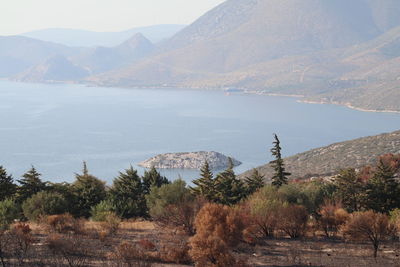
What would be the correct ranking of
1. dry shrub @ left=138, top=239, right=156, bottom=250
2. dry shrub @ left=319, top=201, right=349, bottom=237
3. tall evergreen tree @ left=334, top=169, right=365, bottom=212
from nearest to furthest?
dry shrub @ left=138, top=239, right=156, bottom=250, dry shrub @ left=319, top=201, right=349, bottom=237, tall evergreen tree @ left=334, top=169, right=365, bottom=212

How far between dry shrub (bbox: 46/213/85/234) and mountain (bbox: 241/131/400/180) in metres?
46.8

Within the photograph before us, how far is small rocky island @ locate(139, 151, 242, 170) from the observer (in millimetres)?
101875

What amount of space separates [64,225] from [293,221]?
9485 millimetres

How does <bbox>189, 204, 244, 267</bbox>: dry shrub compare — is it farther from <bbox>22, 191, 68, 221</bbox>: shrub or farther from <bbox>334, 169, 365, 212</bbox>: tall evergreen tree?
<bbox>334, 169, 365, 212</bbox>: tall evergreen tree

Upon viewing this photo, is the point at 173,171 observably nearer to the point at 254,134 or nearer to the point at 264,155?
the point at 264,155

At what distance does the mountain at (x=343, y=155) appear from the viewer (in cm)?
6712

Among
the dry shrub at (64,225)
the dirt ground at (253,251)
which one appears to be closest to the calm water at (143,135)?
the dry shrub at (64,225)

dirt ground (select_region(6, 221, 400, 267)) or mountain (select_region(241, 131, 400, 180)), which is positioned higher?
mountain (select_region(241, 131, 400, 180))

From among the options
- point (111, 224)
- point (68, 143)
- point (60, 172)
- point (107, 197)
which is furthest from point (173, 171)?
point (111, 224)

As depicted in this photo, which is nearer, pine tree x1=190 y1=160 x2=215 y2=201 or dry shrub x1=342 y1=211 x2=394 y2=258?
dry shrub x1=342 y1=211 x2=394 y2=258

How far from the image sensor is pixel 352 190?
86.3 feet

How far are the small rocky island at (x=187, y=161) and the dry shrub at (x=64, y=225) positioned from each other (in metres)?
80.1

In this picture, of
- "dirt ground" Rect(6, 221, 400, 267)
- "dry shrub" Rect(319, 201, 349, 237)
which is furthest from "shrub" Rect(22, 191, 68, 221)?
"dry shrub" Rect(319, 201, 349, 237)

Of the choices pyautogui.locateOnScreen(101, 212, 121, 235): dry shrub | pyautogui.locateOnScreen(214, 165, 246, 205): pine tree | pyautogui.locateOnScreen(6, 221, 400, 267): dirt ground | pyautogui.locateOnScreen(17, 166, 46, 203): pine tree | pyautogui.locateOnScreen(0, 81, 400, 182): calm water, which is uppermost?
pyautogui.locateOnScreen(0, 81, 400, 182): calm water
